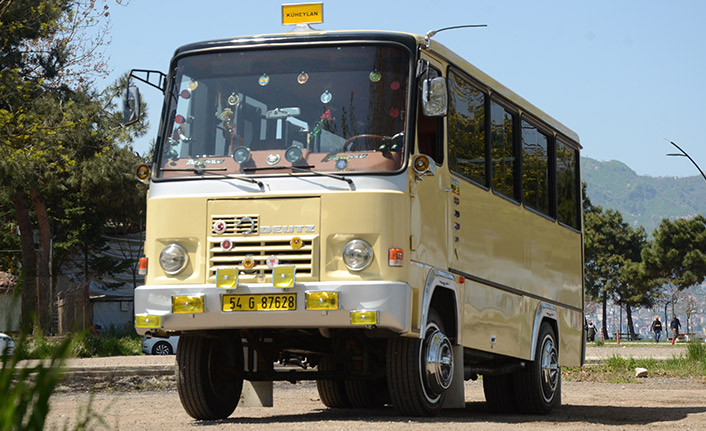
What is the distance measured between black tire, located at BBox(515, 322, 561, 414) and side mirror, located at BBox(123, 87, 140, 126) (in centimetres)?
578

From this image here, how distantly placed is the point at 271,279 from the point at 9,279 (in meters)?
45.2

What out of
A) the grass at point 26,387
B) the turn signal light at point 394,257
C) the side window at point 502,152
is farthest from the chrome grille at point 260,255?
the grass at point 26,387

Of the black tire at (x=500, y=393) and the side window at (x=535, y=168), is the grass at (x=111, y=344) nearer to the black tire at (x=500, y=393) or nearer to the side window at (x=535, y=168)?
the black tire at (x=500, y=393)

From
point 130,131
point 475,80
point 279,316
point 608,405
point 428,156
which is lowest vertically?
point 608,405

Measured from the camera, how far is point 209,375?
425 inches

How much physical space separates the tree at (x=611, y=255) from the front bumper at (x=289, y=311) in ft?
277

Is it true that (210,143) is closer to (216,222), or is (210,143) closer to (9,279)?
(216,222)

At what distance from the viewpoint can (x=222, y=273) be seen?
32.6ft

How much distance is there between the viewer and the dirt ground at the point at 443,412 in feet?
31.8

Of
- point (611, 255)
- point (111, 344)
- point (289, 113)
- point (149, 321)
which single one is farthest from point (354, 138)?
point (611, 255)

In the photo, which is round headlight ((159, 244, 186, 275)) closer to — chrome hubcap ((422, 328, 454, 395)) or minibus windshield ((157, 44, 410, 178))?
minibus windshield ((157, 44, 410, 178))

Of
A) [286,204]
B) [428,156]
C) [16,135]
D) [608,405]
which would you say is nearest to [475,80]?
[428,156]

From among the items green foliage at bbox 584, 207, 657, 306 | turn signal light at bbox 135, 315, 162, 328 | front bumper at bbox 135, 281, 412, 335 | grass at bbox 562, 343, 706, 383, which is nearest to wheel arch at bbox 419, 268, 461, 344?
front bumper at bbox 135, 281, 412, 335

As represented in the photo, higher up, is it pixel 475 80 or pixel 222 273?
pixel 475 80
